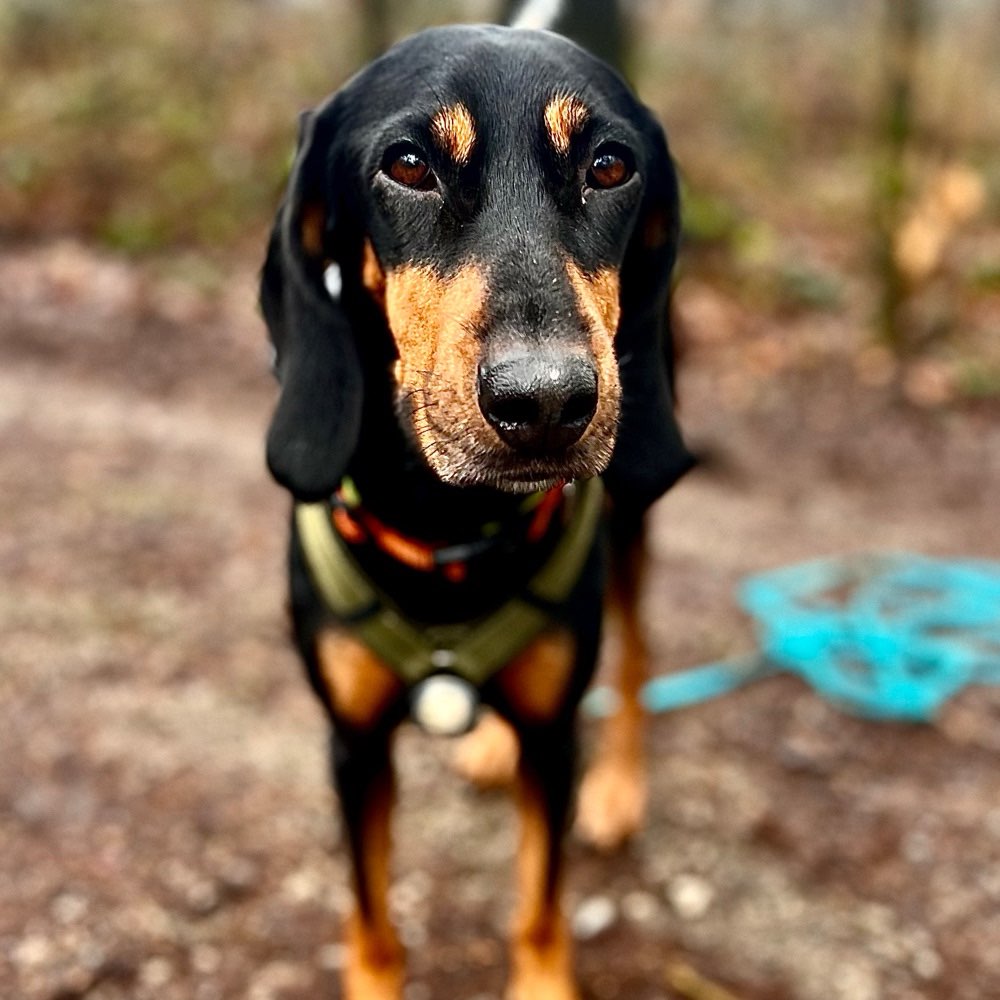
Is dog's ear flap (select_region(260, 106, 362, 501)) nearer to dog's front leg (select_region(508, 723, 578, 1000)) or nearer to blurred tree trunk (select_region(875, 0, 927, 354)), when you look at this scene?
dog's front leg (select_region(508, 723, 578, 1000))

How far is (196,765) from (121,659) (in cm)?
67

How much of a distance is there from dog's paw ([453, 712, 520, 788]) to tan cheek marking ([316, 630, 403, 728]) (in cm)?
107

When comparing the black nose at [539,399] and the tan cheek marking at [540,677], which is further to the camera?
the tan cheek marking at [540,677]

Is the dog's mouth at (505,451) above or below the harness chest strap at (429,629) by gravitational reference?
above

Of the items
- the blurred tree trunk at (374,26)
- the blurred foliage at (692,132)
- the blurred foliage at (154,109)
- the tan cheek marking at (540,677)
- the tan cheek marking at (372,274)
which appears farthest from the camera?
the blurred foliage at (154,109)

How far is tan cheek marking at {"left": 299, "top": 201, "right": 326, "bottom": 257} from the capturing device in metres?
2.16

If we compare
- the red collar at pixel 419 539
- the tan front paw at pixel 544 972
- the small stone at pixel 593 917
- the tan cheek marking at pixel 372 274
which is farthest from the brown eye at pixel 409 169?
the small stone at pixel 593 917

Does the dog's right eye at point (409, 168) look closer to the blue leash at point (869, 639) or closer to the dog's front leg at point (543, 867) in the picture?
the dog's front leg at point (543, 867)

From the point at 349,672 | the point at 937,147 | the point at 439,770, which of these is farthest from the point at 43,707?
the point at 937,147

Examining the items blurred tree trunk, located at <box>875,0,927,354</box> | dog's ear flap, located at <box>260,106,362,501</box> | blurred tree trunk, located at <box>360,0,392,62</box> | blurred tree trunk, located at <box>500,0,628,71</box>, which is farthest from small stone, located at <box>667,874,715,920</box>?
blurred tree trunk, located at <box>360,0,392,62</box>

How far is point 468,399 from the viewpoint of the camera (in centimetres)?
179

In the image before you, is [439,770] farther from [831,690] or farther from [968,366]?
[968,366]

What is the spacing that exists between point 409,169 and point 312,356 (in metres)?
0.38

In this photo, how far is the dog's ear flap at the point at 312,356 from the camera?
213 cm
